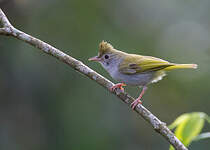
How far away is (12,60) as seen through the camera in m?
5.80

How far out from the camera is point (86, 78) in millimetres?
6121

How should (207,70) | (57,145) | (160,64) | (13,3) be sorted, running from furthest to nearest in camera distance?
(207,70) < (13,3) < (57,145) < (160,64)

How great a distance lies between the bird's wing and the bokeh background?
1.57m

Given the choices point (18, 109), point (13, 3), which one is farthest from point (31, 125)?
point (13, 3)

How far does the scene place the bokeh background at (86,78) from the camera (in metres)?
5.80

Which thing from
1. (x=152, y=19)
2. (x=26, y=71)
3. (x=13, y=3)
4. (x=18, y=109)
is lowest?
(x=18, y=109)

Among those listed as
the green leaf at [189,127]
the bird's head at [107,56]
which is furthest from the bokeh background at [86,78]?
the green leaf at [189,127]

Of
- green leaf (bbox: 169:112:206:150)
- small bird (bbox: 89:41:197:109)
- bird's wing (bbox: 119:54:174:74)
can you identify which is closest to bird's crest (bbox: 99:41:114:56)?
small bird (bbox: 89:41:197:109)

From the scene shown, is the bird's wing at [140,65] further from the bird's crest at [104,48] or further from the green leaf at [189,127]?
the green leaf at [189,127]

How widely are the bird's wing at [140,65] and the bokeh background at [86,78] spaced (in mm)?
1570

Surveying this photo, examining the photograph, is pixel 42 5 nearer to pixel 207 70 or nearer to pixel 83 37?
pixel 83 37

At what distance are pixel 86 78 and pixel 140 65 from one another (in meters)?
1.97

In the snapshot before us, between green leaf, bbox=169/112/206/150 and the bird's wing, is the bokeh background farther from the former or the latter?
green leaf, bbox=169/112/206/150

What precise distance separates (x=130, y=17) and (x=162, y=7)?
0.73m
